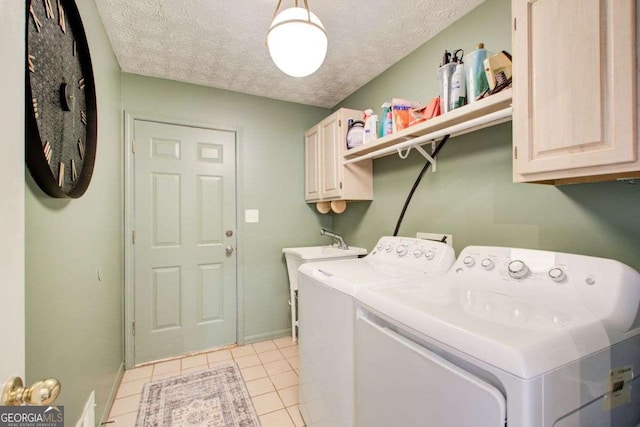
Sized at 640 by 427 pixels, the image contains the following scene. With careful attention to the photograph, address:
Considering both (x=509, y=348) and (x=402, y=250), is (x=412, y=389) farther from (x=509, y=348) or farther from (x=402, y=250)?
(x=402, y=250)

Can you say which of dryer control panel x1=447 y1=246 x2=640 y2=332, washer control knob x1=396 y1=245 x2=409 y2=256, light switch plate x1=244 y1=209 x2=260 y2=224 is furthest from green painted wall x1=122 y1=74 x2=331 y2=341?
dryer control panel x1=447 y1=246 x2=640 y2=332

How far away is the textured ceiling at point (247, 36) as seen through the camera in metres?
1.60

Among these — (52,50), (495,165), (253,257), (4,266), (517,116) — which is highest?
(52,50)

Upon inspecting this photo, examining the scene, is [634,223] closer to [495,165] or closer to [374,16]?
[495,165]

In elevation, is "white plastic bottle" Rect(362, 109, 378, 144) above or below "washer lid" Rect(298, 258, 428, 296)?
above

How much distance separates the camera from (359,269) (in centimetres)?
152

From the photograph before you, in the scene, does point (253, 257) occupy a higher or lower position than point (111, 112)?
lower

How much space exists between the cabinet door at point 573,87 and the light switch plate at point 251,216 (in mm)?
2173

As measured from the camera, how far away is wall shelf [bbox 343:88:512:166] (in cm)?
123

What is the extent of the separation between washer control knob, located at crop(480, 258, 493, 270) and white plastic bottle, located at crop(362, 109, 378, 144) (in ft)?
3.70

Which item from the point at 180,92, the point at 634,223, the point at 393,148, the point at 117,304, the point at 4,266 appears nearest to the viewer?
the point at 4,266

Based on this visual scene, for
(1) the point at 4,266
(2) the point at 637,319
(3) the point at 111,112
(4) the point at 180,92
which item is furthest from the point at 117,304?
(2) the point at 637,319

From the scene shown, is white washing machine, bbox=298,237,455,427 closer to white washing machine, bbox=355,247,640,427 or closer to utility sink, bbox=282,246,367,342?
white washing machine, bbox=355,247,640,427

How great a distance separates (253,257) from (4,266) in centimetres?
231
